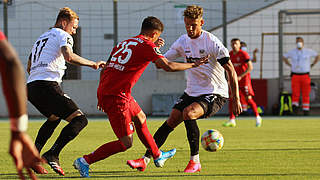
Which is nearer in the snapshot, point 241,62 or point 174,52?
point 174,52

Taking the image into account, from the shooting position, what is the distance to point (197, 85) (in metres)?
7.48

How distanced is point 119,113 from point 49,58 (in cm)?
116

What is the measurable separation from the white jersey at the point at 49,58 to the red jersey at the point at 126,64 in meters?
0.72

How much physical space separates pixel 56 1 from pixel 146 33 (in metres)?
13.3

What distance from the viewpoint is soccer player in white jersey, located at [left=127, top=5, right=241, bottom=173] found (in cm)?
709

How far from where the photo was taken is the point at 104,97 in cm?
650

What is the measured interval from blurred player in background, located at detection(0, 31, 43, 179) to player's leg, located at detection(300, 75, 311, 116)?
16.7 meters

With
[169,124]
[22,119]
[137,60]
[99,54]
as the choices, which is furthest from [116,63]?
[99,54]

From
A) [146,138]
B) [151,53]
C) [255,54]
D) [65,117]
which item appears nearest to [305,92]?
[255,54]

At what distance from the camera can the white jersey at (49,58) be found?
6977 millimetres

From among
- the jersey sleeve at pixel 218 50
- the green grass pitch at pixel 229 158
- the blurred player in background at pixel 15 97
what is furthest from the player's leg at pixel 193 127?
the blurred player in background at pixel 15 97

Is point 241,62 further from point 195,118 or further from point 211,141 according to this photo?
point 195,118

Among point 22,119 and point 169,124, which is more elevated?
point 22,119

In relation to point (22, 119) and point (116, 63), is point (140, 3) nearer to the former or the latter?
point (116, 63)
